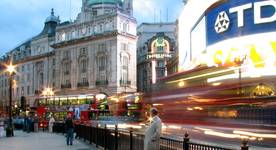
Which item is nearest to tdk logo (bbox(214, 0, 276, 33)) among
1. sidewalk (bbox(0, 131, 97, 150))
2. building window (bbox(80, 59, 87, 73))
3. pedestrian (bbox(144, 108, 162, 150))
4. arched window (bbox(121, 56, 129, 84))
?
sidewalk (bbox(0, 131, 97, 150))

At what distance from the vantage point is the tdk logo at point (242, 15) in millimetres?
40469

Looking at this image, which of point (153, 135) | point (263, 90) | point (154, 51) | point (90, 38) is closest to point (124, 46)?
point (90, 38)

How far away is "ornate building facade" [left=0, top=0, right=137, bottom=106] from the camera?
10788cm

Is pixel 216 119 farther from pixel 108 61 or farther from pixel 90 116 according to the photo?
pixel 108 61

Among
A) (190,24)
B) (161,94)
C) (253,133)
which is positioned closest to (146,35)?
(190,24)

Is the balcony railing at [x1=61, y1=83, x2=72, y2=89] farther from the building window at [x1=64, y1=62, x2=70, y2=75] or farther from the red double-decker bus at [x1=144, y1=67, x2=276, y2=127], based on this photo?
the red double-decker bus at [x1=144, y1=67, x2=276, y2=127]

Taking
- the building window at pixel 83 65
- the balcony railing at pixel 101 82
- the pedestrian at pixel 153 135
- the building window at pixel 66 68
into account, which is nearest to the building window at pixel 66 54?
the building window at pixel 66 68

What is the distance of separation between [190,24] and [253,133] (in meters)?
39.8

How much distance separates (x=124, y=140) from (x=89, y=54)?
96.2 meters

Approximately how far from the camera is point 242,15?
43125 millimetres

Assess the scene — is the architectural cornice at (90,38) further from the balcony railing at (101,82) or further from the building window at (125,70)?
the balcony railing at (101,82)

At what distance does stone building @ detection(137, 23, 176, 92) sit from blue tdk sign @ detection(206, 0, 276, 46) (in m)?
75.5

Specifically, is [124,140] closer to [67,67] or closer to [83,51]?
[83,51]

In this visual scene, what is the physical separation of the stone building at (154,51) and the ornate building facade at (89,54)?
11.9m
